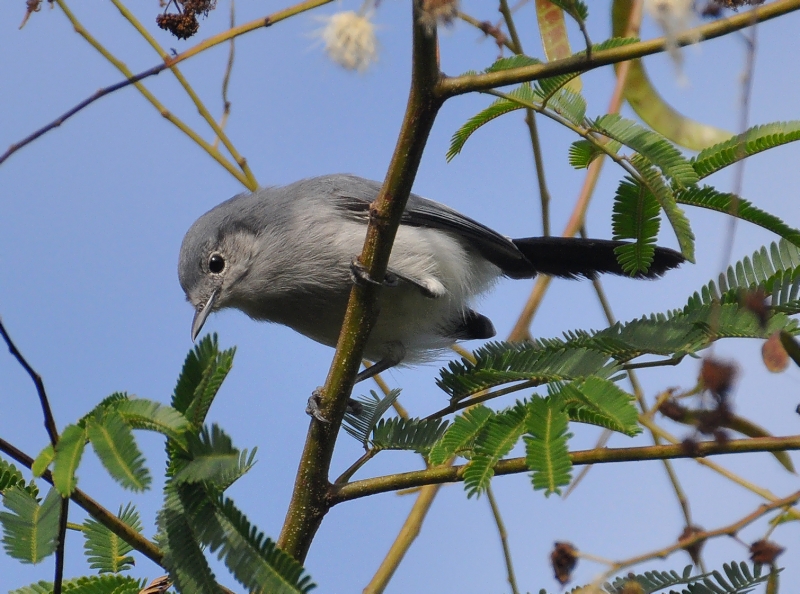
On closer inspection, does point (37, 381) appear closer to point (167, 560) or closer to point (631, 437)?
point (167, 560)

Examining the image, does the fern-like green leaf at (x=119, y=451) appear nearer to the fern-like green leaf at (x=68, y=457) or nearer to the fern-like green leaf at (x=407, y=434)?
the fern-like green leaf at (x=68, y=457)

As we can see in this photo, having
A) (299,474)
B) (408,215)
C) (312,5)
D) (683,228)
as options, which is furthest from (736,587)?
(408,215)

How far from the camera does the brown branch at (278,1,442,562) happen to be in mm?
2031

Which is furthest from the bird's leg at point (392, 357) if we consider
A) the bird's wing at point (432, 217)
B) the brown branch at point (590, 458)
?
the brown branch at point (590, 458)

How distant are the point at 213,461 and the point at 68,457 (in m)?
0.29

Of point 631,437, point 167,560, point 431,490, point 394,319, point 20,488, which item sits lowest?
point 167,560

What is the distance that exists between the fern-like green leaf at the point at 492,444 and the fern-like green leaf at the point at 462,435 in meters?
0.02

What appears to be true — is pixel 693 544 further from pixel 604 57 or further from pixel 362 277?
pixel 362 277

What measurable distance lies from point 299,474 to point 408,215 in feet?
6.04

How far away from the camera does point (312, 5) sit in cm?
275

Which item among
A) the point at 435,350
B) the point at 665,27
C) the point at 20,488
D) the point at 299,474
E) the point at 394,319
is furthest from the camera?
the point at 435,350

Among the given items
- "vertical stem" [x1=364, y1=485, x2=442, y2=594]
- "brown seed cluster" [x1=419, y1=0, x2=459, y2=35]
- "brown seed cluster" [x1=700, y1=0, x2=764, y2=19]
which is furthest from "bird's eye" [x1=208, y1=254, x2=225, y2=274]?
"brown seed cluster" [x1=700, y1=0, x2=764, y2=19]

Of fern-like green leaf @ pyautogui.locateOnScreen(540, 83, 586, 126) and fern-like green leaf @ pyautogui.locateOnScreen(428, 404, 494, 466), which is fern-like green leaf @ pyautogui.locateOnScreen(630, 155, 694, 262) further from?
fern-like green leaf @ pyautogui.locateOnScreen(428, 404, 494, 466)

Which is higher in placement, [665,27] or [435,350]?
[435,350]
